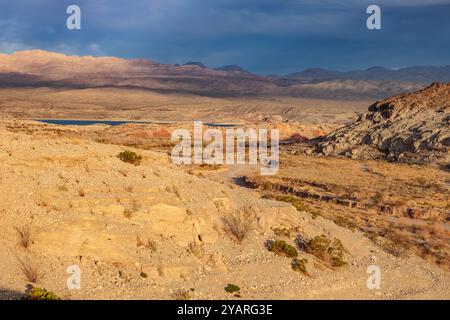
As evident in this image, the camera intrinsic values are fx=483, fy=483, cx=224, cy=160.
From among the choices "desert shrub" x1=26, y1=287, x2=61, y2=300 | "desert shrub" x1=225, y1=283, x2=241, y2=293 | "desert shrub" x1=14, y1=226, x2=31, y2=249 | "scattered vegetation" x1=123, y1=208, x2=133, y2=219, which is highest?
"scattered vegetation" x1=123, y1=208, x2=133, y2=219

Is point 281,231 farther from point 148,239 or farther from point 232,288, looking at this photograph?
point 148,239

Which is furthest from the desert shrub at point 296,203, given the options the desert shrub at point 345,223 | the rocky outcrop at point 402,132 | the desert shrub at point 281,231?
the rocky outcrop at point 402,132

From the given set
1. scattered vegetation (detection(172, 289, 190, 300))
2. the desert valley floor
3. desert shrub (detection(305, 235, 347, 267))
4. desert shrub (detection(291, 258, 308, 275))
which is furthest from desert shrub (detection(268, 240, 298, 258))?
scattered vegetation (detection(172, 289, 190, 300))

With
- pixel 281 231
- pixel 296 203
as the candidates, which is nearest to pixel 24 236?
pixel 281 231

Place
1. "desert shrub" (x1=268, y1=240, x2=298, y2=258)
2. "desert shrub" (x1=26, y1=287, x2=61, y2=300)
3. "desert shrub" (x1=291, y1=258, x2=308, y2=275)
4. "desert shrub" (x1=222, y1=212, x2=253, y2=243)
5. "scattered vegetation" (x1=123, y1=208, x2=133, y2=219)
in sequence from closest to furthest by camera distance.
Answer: "desert shrub" (x1=26, y1=287, x2=61, y2=300), "scattered vegetation" (x1=123, y1=208, x2=133, y2=219), "desert shrub" (x1=291, y1=258, x2=308, y2=275), "desert shrub" (x1=268, y1=240, x2=298, y2=258), "desert shrub" (x1=222, y1=212, x2=253, y2=243)

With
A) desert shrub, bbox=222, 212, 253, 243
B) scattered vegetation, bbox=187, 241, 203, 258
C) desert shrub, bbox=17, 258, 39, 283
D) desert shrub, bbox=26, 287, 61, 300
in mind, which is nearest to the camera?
desert shrub, bbox=26, 287, 61, 300

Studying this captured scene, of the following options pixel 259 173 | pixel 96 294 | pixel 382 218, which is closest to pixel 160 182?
pixel 96 294

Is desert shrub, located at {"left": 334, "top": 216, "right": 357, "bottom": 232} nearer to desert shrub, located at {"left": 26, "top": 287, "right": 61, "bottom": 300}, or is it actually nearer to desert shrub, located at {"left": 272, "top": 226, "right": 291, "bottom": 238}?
desert shrub, located at {"left": 272, "top": 226, "right": 291, "bottom": 238}

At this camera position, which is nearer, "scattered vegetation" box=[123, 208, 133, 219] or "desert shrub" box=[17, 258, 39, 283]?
"desert shrub" box=[17, 258, 39, 283]
